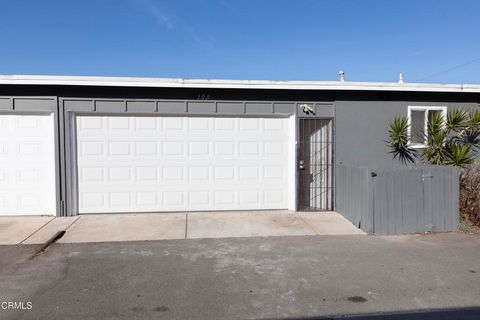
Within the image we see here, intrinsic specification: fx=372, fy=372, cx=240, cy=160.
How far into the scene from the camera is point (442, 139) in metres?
8.69

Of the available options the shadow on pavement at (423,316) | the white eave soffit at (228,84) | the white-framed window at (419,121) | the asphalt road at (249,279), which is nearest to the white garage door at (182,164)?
the white eave soffit at (228,84)

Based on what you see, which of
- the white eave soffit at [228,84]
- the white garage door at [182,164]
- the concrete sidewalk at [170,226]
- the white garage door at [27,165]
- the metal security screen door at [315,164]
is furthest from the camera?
the metal security screen door at [315,164]

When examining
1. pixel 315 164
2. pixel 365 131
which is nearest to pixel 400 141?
pixel 365 131

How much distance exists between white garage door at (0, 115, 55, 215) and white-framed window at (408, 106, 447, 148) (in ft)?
28.1

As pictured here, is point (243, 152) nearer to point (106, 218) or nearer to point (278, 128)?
point (278, 128)

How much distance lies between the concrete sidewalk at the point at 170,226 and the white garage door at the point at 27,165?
1.24ft

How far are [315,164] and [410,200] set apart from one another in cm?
256

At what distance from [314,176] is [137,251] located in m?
4.78

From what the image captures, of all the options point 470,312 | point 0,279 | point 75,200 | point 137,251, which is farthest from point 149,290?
point 75,200

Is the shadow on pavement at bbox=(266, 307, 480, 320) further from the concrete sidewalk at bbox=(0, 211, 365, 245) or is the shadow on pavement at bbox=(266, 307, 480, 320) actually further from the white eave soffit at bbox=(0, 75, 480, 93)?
the white eave soffit at bbox=(0, 75, 480, 93)

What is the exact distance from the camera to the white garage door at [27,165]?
8336 millimetres

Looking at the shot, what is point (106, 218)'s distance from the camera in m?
8.23

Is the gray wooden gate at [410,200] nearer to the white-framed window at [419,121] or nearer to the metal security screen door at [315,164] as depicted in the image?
the metal security screen door at [315,164]

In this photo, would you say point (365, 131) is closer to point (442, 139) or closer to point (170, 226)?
point (442, 139)
